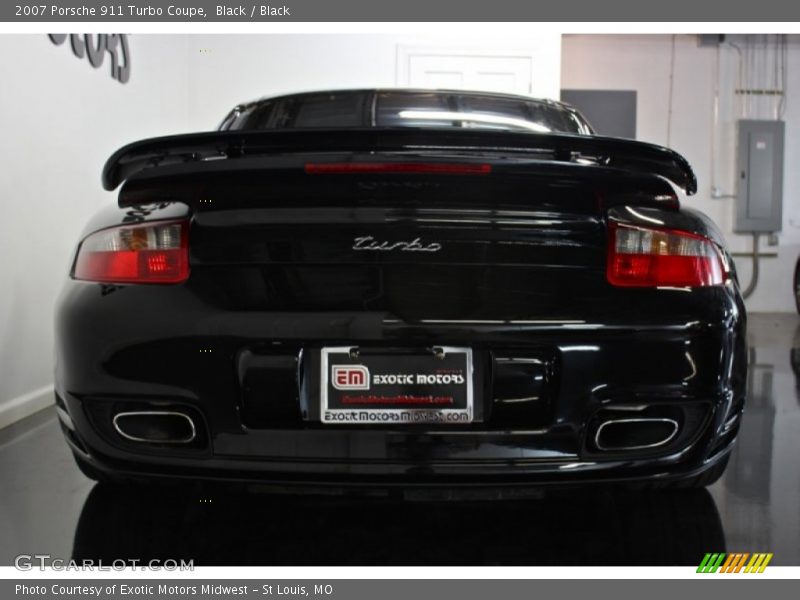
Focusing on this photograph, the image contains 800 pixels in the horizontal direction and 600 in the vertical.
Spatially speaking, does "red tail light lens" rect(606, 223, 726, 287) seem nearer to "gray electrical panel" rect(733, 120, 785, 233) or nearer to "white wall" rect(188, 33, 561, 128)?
"white wall" rect(188, 33, 561, 128)

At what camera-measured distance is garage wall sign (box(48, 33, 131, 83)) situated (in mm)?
3574

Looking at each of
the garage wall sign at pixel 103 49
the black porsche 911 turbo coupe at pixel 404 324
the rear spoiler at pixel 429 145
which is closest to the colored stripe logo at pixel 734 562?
the black porsche 911 turbo coupe at pixel 404 324

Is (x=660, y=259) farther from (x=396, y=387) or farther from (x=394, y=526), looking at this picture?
(x=394, y=526)

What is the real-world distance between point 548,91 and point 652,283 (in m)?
5.12

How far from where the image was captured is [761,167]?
8016 mm

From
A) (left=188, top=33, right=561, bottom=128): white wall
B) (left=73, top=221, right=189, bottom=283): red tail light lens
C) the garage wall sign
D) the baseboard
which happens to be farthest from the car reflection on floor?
(left=188, top=33, right=561, bottom=128): white wall

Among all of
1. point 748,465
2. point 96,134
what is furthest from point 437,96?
point 96,134

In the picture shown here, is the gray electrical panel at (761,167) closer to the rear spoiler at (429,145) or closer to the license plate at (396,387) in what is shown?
the rear spoiler at (429,145)

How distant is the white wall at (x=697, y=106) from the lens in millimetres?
8078

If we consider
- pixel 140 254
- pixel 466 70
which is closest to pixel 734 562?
pixel 140 254

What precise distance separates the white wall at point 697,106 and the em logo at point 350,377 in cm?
735

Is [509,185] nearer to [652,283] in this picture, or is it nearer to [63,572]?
[652,283]

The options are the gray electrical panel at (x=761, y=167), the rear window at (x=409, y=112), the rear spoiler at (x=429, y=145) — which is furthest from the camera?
the gray electrical panel at (x=761, y=167)

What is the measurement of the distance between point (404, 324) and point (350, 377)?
14 centimetres
